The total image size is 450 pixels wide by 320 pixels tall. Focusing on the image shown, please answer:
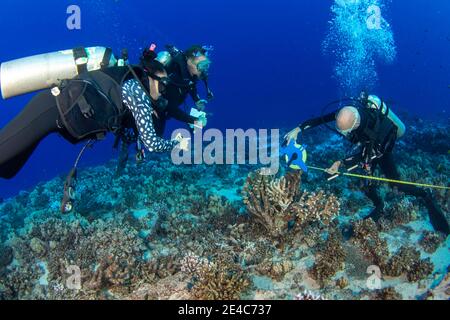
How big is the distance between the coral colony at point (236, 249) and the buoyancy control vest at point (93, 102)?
7.65ft

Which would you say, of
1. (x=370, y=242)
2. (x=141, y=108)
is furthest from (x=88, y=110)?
(x=370, y=242)

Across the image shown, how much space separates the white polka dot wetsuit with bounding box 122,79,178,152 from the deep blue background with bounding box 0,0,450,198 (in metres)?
51.7

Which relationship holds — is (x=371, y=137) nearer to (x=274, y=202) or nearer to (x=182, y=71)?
(x=274, y=202)

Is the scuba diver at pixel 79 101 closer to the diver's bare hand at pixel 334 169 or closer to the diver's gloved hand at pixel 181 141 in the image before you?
the diver's gloved hand at pixel 181 141

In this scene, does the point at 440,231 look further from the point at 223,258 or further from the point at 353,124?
the point at 223,258

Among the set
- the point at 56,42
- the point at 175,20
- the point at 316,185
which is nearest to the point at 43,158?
the point at 56,42

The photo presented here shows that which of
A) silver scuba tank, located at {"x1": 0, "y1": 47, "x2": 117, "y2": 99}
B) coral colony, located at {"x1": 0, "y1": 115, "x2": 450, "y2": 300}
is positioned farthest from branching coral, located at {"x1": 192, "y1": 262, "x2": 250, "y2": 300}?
silver scuba tank, located at {"x1": 0, "y1": 47, "x2": 117, "y2": 99}

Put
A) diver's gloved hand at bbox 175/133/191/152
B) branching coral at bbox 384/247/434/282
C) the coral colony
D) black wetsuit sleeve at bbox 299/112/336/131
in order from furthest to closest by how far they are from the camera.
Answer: black wetsuit sleeve at bbox 299/112/336/131 → diver's gloved hand at bbox 175/133/191/152 → branching coral at bbox 384/247/434/282 → the coral colony

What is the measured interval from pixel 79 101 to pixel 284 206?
13.0ft

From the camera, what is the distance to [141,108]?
16.8ft

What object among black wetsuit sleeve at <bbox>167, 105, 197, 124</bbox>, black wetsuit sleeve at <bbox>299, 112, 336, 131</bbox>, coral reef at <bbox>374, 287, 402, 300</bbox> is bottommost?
coral reef at <bbox>374, 287, 402, 300</bbox>

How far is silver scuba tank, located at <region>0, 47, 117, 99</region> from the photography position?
16.6 feet

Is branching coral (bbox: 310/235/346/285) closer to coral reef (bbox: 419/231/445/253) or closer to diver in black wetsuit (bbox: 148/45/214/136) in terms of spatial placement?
coral reef (bbox: 419/231/445/253)
